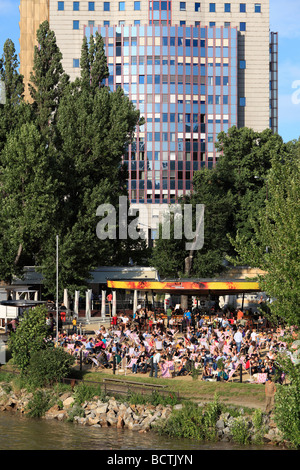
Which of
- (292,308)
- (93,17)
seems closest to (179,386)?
(292,308)

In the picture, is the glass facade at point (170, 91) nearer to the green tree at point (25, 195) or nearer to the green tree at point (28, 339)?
the green tree at point (25, 195)

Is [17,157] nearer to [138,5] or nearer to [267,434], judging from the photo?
[267,434]

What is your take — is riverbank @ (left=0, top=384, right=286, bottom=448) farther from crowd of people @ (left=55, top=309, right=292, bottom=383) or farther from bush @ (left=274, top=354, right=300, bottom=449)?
crowd of people @ (left=55, top=309, right=292, bottom=383)

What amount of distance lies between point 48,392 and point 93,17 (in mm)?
103619

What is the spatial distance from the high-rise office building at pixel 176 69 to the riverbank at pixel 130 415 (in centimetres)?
8753

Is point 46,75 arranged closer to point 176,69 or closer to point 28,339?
point 28,339

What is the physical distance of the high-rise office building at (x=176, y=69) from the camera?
11731 cm

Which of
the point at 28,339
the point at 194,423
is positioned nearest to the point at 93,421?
the point at 194,423

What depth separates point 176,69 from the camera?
117 meters

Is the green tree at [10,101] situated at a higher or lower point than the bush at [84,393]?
higher

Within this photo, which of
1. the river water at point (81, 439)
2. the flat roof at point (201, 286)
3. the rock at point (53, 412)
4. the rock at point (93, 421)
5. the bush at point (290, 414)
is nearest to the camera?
the bush at point (290, 414)

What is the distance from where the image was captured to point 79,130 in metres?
52.8

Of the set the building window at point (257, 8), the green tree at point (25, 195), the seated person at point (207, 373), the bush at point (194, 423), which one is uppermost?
the building window at point (257, 8)

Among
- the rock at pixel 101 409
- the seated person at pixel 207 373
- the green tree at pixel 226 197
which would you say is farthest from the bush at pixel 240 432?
the green tree at pixel 226 197
